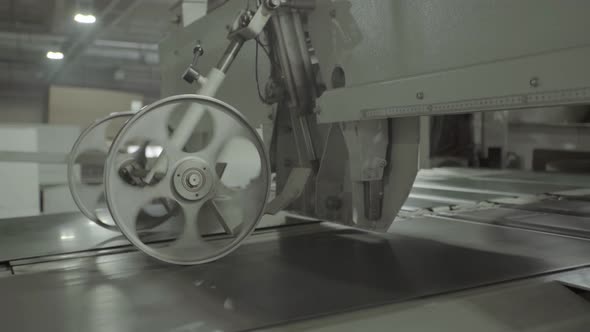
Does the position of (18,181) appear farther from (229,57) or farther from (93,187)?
(229,57)

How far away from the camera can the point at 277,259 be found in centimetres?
238

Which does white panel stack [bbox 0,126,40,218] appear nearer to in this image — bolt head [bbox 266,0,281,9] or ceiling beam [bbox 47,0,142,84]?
ceiling beam [bbox 47,0,142,84]

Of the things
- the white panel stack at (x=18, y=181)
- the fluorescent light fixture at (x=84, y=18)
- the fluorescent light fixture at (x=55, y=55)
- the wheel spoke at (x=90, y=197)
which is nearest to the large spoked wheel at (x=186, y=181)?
the wheel spoke at (x=90, y=197)

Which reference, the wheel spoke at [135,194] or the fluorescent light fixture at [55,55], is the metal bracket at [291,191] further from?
the fluorescent light fixture at [55,55]

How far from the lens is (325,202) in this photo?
113 inches

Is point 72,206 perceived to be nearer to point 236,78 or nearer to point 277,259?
point 236,78

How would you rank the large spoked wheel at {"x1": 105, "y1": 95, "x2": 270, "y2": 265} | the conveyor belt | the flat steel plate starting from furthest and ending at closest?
the flat steel plate, the large spoked wheel at {"x1": 105, "y1": 95, "x2": 270, "y2": 265}, the conveyor belt

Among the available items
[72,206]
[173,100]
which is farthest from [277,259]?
[72,206]

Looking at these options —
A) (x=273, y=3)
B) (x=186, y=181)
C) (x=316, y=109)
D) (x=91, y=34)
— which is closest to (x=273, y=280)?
(x=186, y=181)

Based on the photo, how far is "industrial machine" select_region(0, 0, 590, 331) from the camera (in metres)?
1.66

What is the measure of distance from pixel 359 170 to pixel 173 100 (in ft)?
3.21

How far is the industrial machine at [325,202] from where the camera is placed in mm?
1661

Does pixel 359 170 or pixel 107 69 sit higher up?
pixel 107 69

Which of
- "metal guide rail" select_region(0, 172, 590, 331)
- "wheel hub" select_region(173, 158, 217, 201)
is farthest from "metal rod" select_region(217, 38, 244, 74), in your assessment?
"metal guide rail" select_region(0, 172, 590, 331)
